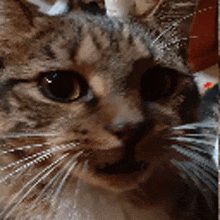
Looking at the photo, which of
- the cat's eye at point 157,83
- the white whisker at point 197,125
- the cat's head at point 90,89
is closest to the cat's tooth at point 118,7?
the cat's head at point 90,89

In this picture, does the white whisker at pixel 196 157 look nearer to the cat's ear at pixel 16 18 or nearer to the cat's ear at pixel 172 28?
the cat's ear at pixel 172 28

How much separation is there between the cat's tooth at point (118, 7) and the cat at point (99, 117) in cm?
1

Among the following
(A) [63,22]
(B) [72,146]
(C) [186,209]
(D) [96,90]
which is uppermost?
(A) [63,22]

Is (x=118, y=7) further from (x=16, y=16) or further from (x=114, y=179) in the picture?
(x=114, y=179)

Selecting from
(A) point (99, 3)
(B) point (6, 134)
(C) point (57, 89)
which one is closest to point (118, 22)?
(A) point (99, 3)

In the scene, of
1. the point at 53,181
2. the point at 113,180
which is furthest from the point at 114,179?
the point at 53,181

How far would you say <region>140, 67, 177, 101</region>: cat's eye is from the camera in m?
0.45

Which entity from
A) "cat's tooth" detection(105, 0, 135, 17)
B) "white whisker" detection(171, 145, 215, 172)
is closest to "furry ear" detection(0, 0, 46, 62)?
"cat's tooth" detection(105, 0, 135, 17)

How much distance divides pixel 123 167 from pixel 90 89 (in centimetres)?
15

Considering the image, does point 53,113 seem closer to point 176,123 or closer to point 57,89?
point 57,89

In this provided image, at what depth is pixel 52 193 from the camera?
0.47m

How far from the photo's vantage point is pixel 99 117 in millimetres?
427

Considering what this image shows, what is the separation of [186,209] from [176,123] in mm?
169

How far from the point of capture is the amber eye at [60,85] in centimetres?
43
